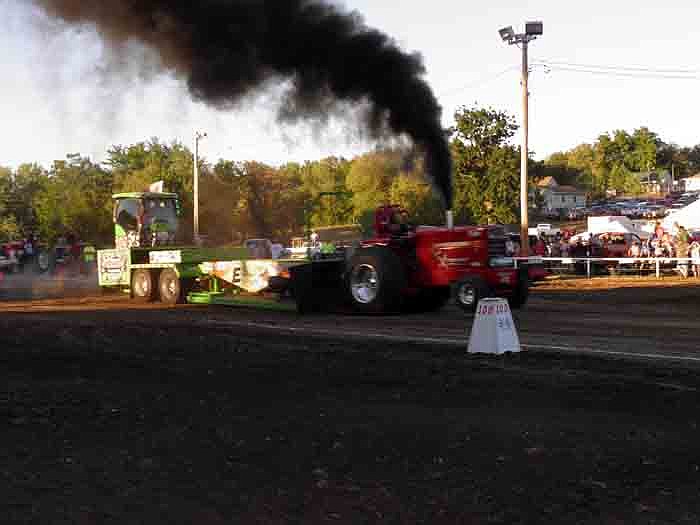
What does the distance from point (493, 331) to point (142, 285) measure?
39.4ft

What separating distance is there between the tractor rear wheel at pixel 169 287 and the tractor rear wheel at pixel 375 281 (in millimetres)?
4725

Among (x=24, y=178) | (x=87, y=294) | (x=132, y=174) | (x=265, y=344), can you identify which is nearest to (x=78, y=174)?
(x=132, y=174)

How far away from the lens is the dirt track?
5.19 metres

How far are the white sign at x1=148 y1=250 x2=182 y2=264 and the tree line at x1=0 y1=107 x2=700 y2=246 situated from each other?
3740mm

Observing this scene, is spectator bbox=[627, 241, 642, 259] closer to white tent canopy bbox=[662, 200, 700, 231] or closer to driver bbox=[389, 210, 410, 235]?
white tent canopy bbox=[662, 200, 700, 231]

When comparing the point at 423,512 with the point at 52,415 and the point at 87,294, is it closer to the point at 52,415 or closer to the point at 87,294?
the point at 52,415

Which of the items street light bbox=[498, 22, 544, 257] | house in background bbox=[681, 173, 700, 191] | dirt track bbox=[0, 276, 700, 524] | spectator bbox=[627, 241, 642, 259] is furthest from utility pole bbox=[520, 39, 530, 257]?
house in background bbox=[681, 173, 700, 191]

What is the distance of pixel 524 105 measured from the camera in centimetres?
3450

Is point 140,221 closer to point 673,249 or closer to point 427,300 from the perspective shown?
point 427,300

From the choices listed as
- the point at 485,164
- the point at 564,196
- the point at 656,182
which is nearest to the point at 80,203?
the point at 485,164

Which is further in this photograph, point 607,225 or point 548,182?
point 548,182

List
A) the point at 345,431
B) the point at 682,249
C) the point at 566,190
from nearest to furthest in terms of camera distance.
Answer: the point at 345,431 → the point at 682,249 → the point at 566,190

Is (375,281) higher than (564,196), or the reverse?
(564,196)

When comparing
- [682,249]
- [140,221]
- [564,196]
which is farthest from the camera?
[564,196]
